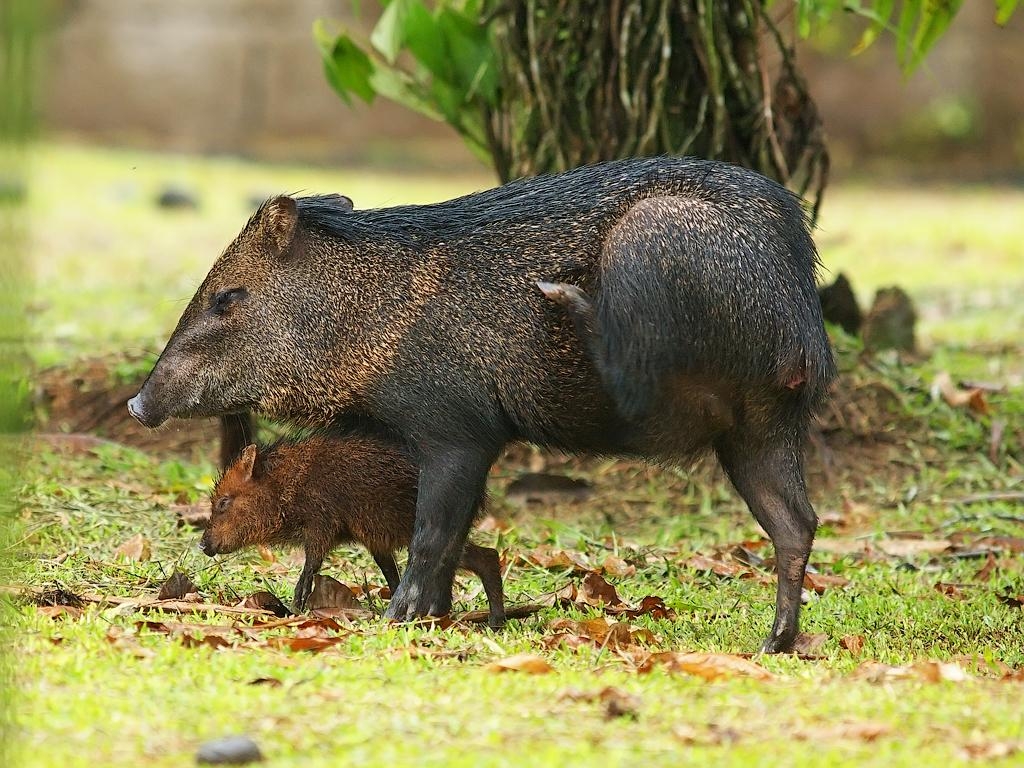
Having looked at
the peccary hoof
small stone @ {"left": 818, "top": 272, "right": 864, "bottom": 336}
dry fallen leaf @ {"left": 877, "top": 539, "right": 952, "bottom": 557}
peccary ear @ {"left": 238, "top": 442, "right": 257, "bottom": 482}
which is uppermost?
small stone @ {"left": 818, "top": 272, "right": 864, "bottom": 336}

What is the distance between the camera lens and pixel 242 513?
500cm

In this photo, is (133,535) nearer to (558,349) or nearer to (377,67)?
(558,349)

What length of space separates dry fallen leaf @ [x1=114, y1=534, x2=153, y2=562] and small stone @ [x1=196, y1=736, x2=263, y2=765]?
2314mm

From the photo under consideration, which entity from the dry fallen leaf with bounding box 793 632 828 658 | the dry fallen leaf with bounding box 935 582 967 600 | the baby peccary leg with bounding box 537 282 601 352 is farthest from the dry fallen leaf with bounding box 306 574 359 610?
the dry fallen leaf with bounding box 935 582 967 600

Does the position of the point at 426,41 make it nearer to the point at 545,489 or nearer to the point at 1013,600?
the point at 545,489

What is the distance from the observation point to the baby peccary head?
498cm

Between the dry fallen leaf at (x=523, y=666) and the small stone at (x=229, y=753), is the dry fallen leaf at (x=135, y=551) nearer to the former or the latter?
the dry fallen leaf at (x=523, y=666)

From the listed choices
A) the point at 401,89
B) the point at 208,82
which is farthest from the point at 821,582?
the point at 208,82

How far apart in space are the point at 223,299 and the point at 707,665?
206 centimetres

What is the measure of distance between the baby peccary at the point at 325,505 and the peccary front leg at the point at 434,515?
7.8 inches

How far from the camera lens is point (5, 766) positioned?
2.81m

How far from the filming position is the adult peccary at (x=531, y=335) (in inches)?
175

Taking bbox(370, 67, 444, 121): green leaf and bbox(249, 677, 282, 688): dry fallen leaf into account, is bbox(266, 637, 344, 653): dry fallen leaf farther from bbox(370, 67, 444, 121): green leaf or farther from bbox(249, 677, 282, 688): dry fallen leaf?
bbox(370, 67, 444, 121): green leaf

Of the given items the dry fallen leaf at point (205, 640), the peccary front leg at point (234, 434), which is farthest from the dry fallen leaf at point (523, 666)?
the peccary front leg at point (234, 434)
